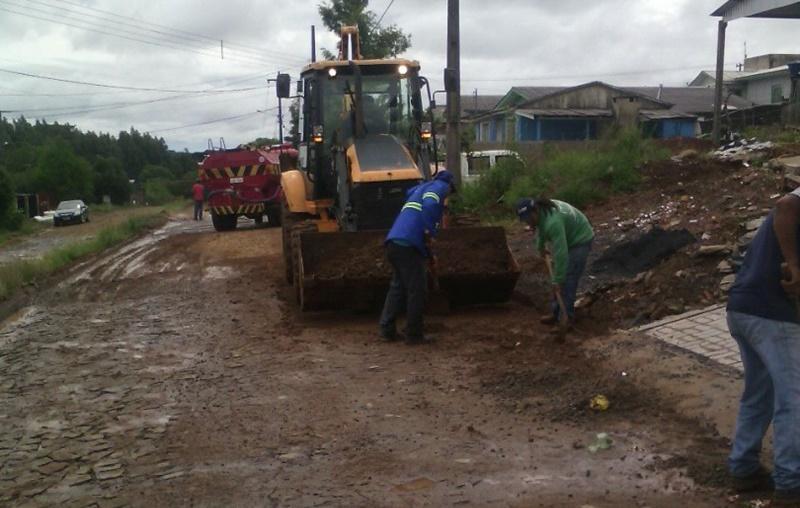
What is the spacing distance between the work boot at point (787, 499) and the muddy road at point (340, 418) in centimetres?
29

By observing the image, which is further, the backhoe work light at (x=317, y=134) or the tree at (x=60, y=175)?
the tree at (x=60, y=175)

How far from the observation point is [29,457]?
19.0ft

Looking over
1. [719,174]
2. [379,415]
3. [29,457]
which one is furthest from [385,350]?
[719,174]

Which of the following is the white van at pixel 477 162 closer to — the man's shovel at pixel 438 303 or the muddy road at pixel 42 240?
the muddy road at pixel 42 240

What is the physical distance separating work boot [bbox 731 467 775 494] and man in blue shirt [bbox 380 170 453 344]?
4.29m

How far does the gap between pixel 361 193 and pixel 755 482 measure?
22.4ft

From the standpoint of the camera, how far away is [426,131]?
38.7ft

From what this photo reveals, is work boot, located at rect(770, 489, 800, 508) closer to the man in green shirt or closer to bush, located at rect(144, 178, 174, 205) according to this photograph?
the man in green shirt

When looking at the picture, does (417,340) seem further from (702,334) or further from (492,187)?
(492,187)

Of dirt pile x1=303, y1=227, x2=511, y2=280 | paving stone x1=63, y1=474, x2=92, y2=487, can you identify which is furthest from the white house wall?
paving stone x1=63, y1=474, x2=92, y2=487

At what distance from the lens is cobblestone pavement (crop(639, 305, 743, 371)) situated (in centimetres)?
686

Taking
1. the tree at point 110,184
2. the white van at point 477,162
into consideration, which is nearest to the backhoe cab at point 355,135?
the white van at point 477,162

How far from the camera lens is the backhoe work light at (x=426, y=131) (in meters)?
11.7

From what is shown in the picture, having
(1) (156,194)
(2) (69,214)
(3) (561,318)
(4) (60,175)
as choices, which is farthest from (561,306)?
(1) (156,194)
